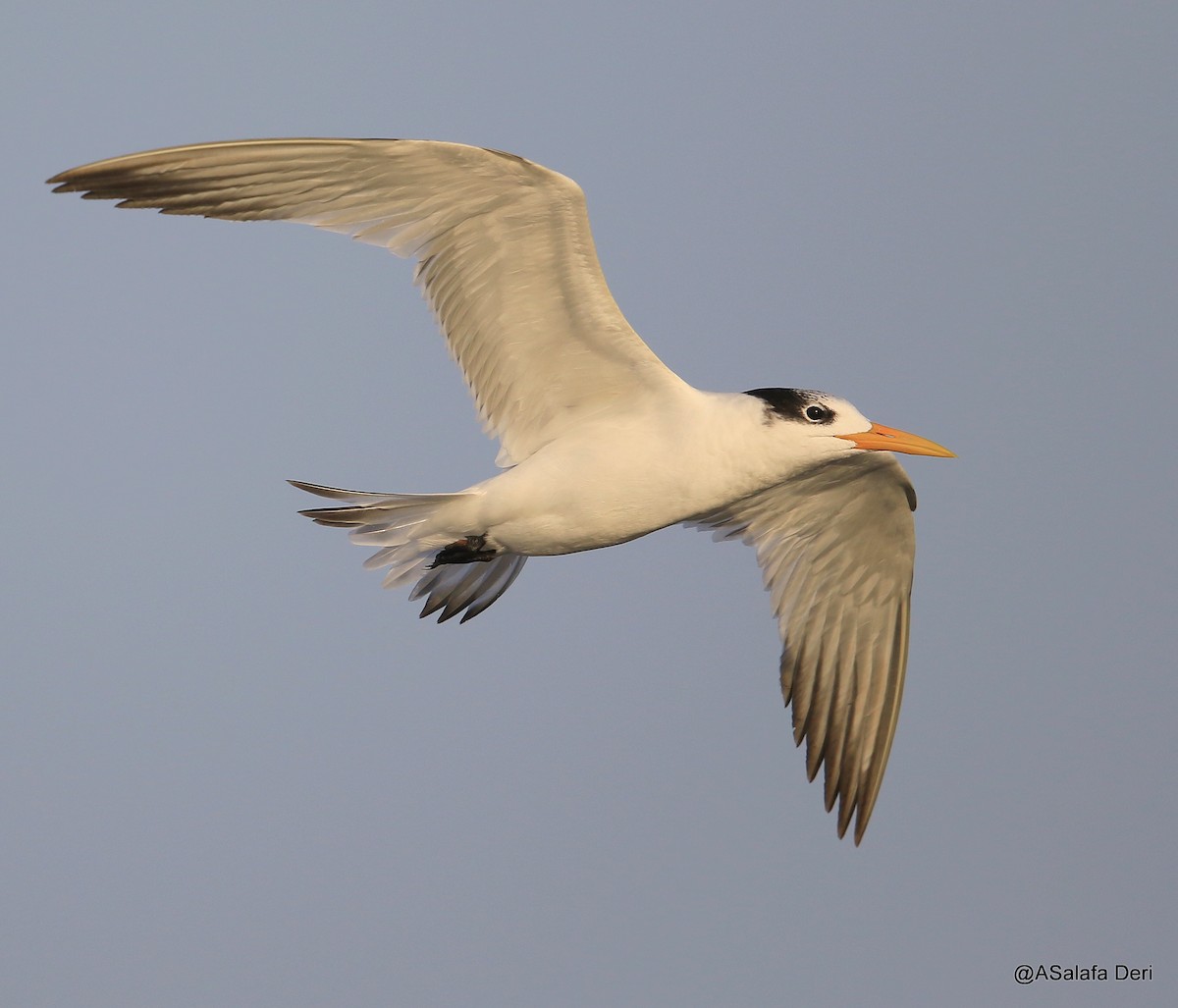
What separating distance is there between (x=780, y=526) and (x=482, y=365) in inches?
114

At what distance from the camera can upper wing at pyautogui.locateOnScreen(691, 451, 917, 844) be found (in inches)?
426

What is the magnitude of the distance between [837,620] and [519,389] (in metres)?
3.30

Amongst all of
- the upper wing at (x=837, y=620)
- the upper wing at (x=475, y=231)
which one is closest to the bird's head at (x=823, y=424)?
the upper wing at (x=475, y=231)

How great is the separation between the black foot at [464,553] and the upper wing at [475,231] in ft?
1.92

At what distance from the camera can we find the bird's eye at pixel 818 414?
877 cm

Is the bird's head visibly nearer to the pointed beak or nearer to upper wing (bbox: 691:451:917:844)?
the pointed beak

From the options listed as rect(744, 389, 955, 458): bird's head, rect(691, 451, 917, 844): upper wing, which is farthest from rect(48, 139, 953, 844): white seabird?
rect(691, 451, 917, 844): upper wing

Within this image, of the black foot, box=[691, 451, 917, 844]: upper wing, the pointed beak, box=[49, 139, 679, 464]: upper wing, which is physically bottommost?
box=[691, 451, 917, 844]: upper wing

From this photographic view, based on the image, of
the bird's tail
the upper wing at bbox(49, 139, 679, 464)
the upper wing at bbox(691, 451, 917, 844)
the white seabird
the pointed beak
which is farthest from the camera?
the upper wing at bbox(691, 451, 917, 844)

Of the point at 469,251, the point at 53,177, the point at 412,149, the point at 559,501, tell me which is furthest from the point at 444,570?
the point at 53,177

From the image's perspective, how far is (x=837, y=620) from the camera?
11.0 metres

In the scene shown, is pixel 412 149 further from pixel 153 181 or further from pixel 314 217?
pixel 153 181

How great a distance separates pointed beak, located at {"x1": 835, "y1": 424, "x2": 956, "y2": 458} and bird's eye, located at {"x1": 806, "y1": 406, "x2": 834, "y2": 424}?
0.49ft

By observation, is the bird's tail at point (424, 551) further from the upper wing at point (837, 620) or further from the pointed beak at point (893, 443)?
the pointed beak at point (893, 443)
